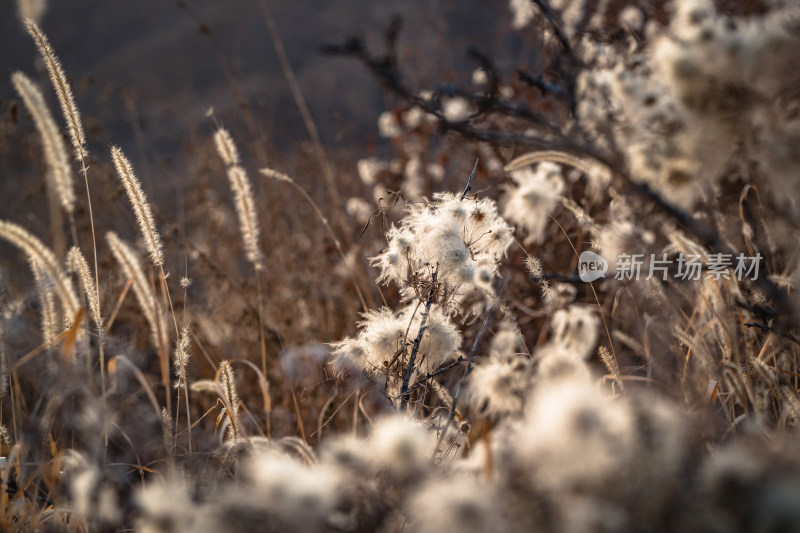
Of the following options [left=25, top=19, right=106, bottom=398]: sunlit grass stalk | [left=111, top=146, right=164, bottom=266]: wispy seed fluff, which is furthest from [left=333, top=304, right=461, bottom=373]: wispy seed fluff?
[left=25, top=19, right=106, bottom=398]: sunlit grass stalk

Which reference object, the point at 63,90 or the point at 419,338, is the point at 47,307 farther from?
the point at 419,338

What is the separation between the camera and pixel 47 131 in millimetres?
1724

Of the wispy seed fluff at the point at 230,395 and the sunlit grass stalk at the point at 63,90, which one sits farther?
the sunlit grass stalk at the point at 63,90

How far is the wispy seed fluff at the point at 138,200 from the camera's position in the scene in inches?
54.1

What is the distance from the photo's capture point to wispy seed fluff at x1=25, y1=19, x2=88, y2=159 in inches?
59.1

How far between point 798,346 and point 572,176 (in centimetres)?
154

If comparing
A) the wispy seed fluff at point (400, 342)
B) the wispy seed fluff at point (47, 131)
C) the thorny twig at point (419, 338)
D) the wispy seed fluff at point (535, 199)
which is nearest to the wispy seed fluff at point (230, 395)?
the wispy seed fluff at point (400, 342)

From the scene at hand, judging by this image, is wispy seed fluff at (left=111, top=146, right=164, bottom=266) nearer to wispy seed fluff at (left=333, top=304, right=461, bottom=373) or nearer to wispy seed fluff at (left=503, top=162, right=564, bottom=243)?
wispy seed fluff at (left=333, top=304, right=461, bottom=373)

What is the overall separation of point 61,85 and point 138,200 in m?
0.41

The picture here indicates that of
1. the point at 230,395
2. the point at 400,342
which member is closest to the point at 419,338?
the point at 400,342

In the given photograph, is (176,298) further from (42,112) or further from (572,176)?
(572,176)

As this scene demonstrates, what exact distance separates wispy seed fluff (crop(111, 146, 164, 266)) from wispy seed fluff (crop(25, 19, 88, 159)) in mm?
244

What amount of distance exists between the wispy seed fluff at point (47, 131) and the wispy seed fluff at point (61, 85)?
7.5 inches

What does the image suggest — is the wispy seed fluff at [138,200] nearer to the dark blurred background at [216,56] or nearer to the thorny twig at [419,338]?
the thorny twig at [419,338]
